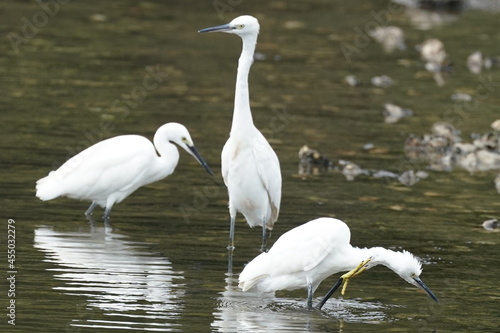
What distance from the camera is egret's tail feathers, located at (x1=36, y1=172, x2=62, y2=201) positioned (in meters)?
11.5

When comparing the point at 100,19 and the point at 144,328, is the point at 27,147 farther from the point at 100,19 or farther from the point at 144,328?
the point at 100,19

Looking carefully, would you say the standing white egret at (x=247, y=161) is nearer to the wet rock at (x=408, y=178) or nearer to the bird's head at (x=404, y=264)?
the bird's head at (x=404, y=264)

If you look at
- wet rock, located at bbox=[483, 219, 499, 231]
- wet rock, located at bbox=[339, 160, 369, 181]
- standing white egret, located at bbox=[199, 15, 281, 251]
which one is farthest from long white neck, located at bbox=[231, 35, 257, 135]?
wet rock, located at bbox=[339, 160, 369, 181]

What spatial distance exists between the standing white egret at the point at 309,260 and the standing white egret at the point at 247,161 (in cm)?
174

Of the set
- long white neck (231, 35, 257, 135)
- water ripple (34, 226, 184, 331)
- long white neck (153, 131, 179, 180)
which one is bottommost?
water ripple (34, 226, 184, 331)

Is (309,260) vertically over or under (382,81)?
over

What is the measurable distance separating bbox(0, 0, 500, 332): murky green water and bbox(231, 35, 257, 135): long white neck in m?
1.16

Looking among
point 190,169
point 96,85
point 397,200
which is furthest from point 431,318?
point 96,85

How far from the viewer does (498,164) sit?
14844mm

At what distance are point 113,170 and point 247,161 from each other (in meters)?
1.65

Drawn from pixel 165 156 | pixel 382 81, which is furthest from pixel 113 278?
pixel 382 81

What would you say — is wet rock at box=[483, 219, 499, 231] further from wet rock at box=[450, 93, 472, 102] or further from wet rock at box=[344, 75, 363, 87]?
wet rock at box=[344, 75, 363, 87]

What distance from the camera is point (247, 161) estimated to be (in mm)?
11031

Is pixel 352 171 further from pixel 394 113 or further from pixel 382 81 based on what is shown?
pixel 382 81
